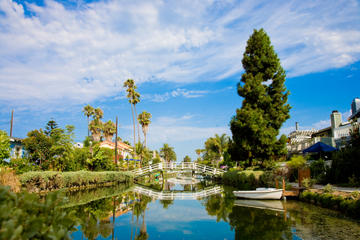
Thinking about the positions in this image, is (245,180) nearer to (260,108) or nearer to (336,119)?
(260,108)

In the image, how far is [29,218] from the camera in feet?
7.64

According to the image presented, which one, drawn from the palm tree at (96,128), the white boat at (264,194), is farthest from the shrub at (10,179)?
the palm tree at (96,128)

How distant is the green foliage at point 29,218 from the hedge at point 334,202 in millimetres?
10942

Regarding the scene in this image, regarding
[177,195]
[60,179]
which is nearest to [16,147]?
[60,179]

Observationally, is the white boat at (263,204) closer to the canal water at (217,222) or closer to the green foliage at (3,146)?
the canal water at (217,222)

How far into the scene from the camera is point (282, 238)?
324 inches

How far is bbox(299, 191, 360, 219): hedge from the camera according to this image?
10374 millimetres

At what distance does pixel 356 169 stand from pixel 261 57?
42.0ft

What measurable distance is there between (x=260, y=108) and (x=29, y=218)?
933 inches

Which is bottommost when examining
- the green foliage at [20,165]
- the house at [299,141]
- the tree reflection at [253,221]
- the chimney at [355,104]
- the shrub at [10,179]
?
the tree reflection at [253,221]

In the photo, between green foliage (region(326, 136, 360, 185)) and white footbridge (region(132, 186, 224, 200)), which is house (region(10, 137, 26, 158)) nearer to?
white footbridge (region(132, 186, 224, 200))

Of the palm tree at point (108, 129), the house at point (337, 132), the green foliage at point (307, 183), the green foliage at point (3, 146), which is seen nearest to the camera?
the green foliage at point (307, 183)

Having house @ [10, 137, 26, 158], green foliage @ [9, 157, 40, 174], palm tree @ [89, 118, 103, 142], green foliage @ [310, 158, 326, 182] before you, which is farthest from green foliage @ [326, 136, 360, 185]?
palm tree @ [89, 118, 103, 142]

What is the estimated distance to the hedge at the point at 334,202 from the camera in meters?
10.4
